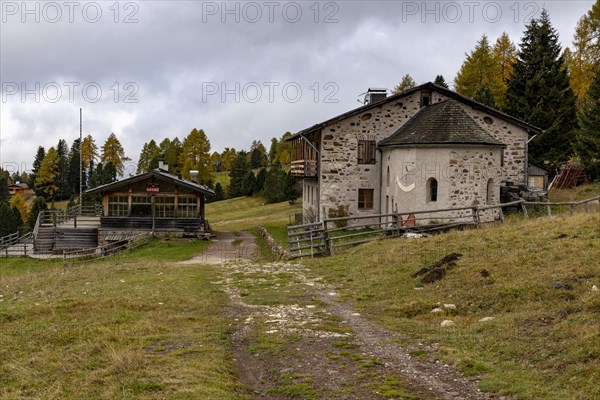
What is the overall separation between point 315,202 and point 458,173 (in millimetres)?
9483

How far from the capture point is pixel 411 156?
2756 cm

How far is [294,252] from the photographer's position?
80.0 feet

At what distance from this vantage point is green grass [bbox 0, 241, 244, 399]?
7.61 meters

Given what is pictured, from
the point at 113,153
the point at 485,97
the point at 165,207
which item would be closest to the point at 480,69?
the point at 485,97

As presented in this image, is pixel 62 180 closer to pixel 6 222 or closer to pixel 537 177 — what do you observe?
pixel 6 222

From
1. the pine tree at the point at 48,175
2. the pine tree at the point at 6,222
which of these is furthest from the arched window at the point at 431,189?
the pine tree at the point at 48,175

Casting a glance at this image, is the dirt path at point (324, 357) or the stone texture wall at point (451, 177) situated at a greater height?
the stone texture wall at point (451, 177)

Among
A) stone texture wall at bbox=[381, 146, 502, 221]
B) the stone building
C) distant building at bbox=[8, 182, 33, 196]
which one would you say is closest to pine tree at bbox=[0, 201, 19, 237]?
the stone building

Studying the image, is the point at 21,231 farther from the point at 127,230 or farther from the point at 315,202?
the point at 315,202

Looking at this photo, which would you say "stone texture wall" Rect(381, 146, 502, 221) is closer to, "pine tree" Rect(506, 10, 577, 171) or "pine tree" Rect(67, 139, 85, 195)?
"pine tree" Rect(506, 10, 577, 171)

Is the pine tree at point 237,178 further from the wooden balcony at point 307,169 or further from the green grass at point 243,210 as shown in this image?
the wooden balcony at point 307,169

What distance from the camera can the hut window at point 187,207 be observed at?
125 feet

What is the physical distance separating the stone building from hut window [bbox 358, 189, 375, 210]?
57 mm

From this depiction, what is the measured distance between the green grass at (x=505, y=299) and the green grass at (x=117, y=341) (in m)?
3.63
